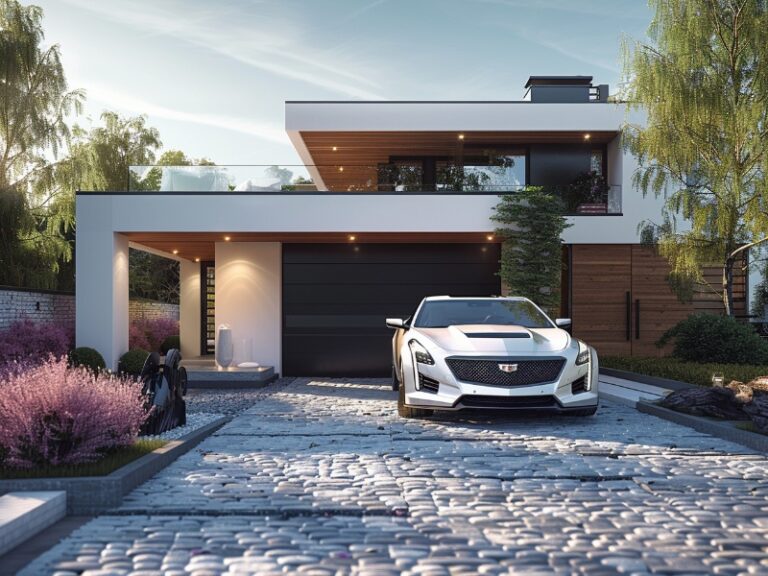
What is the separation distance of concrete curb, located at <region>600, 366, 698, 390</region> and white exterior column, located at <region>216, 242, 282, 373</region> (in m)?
7.04

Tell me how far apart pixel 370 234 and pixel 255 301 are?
10.1 ft

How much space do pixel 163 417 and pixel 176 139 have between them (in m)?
32.7

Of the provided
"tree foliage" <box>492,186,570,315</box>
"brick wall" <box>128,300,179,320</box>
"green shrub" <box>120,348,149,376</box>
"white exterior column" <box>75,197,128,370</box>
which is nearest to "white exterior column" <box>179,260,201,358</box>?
"brick wall" <box>128,300,179,320</box>

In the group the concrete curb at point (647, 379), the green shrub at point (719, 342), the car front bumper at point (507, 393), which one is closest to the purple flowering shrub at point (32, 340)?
the car front bumper at point (507, 393)

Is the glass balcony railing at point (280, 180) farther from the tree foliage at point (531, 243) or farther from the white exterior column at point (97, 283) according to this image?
the white exterior column at point (97, 283)

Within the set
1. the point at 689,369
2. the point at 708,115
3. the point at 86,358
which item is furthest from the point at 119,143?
the point at 689,369

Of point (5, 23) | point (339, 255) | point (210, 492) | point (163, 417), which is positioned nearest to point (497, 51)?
point (339, 255)

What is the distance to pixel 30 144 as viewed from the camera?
2220 cm

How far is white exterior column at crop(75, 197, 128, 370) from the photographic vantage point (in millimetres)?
13688

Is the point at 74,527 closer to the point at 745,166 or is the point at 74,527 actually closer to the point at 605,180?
the point at 745,166

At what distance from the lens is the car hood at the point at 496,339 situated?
806 centimetres

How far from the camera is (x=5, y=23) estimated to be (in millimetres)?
21344

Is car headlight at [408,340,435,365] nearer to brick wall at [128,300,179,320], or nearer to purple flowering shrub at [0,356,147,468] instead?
purple flowering shrub at [0,356,147,468]

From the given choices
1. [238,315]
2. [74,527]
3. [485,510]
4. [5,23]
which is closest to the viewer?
[74,527]
